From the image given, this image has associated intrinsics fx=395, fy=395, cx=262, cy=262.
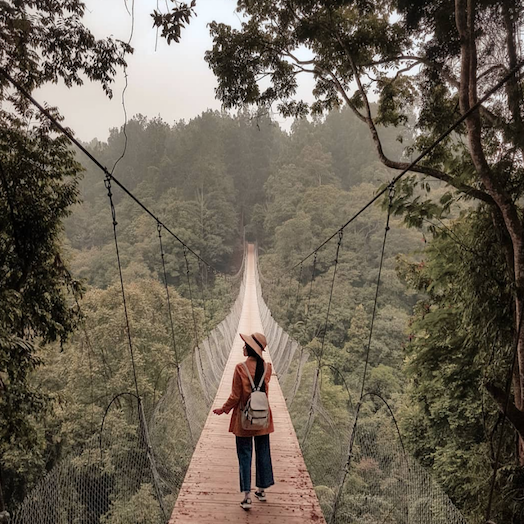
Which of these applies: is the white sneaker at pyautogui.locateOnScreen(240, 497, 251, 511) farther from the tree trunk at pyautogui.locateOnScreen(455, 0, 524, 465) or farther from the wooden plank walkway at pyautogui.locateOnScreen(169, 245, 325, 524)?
the tree trunk at pyautogui.locateOnScreen(455, 0, 524, 465)

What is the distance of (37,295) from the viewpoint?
2.74 meters

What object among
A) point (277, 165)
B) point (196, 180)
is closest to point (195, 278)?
point (196, 180)

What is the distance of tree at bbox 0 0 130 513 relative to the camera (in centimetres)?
230

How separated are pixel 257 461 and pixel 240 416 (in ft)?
0.80

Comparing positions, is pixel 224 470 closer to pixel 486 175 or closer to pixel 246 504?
pixel 246 504

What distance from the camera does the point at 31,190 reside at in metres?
2.60

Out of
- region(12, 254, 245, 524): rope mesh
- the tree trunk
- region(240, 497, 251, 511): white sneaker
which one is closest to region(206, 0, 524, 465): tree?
the tree trunk

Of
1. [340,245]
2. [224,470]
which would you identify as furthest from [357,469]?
[224,470]

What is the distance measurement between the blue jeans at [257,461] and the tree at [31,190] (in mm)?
1349

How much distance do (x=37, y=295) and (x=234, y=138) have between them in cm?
2706

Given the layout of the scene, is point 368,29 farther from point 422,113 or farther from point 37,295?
point 37,295

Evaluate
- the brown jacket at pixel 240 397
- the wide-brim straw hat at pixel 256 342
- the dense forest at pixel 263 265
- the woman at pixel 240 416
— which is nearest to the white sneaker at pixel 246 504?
the woman at pixel 240 416

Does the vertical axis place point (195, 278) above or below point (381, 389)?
above

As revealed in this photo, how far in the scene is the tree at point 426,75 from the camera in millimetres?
1883
